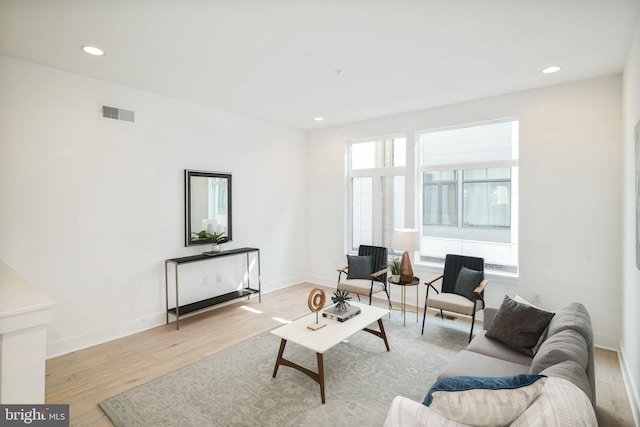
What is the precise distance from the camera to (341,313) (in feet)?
10.3

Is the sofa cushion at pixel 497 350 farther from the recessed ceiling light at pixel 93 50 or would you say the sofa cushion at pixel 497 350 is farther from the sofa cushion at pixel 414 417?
the recessed ceiling light at pixel 93 50

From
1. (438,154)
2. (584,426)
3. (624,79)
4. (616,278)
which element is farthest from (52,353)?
(624,79)

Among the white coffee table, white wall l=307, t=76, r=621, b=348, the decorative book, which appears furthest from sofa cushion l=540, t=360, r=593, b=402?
white wall l=307, t=76, r=621, b=348

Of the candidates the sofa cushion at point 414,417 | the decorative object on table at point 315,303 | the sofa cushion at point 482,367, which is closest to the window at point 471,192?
the sofa cushion at point 482,367

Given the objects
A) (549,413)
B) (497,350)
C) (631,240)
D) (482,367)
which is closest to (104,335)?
(482,367)

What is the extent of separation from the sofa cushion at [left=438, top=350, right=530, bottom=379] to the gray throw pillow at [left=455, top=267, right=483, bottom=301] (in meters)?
1.42

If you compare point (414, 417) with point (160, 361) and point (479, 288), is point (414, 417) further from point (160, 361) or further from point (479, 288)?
point (160, 361)

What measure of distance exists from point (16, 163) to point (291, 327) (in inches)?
118

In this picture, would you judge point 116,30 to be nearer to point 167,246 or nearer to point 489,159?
point 167,246

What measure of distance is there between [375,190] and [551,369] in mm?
3908

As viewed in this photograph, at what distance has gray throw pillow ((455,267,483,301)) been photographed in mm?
3686

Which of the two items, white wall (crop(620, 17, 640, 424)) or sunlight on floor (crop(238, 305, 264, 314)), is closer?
white wall (crop(620, 17, 640, 424))

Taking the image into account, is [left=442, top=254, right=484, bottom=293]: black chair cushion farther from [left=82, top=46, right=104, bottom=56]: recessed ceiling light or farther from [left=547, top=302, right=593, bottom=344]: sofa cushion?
[left=82, top=46, right=104, bottom=56]: recessed ceiling light

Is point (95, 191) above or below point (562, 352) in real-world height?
above
